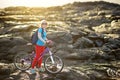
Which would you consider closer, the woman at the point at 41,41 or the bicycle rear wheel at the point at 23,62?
the woman at the point at 41,41

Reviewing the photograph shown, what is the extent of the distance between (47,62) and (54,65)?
18.7 inches

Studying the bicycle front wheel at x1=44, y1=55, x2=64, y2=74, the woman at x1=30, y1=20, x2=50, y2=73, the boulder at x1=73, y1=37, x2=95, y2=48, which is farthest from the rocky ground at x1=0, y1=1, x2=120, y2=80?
the woman at x1=30, y1=20, x2=50, y2=73

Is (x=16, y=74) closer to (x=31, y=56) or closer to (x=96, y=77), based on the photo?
(x=31, y=56)

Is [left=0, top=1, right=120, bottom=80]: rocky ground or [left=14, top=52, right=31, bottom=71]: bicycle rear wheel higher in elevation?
[left=14, top=52, right=31, bottom=71]: bicycle rear wheel

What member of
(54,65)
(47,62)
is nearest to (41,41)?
(47,62)

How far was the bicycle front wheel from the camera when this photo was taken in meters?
16.3

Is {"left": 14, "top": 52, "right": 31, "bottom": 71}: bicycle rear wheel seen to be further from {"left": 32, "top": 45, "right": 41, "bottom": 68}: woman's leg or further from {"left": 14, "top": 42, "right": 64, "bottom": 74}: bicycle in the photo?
{"left": 32, "top": 45, "right": 41, "bottom": 68}: woman's leg

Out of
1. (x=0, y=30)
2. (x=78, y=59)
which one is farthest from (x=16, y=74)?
(x=0, y=30)

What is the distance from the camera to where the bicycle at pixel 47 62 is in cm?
1634

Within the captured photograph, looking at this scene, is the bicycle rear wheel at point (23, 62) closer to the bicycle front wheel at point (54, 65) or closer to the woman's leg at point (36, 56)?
the woman's leg at point (36, 56)

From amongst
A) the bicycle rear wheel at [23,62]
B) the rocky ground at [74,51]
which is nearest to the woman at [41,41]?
the bicycle rear wheel at [23,62]

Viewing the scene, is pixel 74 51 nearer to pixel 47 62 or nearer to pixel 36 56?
pixel 47 62

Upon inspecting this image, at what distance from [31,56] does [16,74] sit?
1.44 m

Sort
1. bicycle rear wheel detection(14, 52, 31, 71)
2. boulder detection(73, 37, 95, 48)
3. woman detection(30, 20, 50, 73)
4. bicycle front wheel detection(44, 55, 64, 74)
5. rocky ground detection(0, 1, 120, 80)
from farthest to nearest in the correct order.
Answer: boulder detection(73, 37, 95, 48), rocky ground detection(0, 1, 120, 80), bicycle rear wheel detection(14, 52, 31, 71), bicycle front wheel detection(44, 55, 64, 74), woman detection(30, 20, 50, 73)
